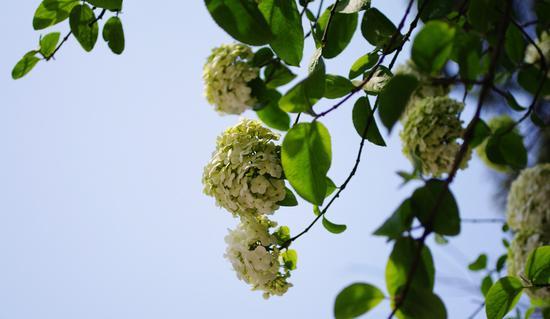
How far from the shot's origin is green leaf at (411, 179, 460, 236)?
375mm

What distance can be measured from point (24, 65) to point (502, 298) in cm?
83

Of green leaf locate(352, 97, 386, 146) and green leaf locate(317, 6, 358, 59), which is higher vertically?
green leaf locate(317, 6, 358, 59)

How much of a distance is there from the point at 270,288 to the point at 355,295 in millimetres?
426

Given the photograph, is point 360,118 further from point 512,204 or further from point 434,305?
point 512,204

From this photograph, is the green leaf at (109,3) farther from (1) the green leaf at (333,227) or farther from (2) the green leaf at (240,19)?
(1) the green leaf at (333,227)

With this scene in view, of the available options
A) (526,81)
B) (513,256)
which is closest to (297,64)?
(526,81)

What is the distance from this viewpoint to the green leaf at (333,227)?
Answer: 73 cm

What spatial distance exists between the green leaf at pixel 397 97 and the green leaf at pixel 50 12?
62 centimetres

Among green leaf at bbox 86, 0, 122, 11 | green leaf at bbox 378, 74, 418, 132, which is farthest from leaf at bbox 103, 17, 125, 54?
green leaf at bbox 378, 74, 418, 132

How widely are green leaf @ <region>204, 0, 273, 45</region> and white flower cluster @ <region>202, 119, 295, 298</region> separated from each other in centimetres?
23

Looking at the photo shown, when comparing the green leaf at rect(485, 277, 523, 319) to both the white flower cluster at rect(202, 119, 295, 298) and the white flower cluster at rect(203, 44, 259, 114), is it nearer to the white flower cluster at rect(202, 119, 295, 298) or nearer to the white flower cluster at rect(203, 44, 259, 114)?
the white flower cluster at rect(202, 119, 295, 298)

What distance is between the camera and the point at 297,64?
0.67m

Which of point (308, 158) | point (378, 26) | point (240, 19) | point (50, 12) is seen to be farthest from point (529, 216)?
point (50, 12)

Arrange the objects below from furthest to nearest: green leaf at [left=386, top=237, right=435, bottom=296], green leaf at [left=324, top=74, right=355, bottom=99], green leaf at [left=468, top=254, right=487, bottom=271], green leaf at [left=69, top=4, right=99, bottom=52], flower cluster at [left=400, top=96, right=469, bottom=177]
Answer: green leaf at [left=468, top=254, right=487, bottom=271] < flower cluster at [left=400, top=96, right=469, bottom=177] < green leaf at [left=69, top=4, right=99, bottom=52] < green leaf at [left=324, top=74, right=355, bottom=99] < green leaf at [left=386, top=237, right=435, bottom=296]
